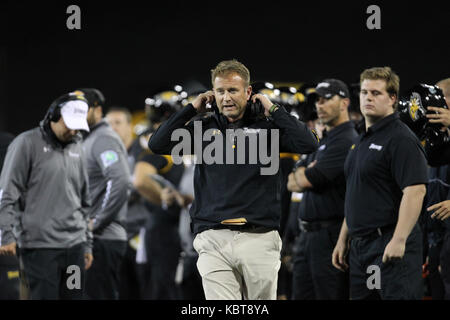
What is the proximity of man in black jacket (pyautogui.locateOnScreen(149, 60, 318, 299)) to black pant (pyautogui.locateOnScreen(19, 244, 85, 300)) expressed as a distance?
1433 mm

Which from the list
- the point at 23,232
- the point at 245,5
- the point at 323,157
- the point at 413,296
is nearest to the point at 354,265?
the point at 413,296

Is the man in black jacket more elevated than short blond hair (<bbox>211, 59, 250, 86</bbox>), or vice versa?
short blond hair (<bbox>211, 59, 250, 86</bbox>)

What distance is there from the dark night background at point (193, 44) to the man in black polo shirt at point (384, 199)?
1.53 meters

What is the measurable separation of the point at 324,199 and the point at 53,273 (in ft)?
7.30

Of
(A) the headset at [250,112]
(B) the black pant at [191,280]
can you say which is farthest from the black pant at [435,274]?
(B) the black pant at [191,280]

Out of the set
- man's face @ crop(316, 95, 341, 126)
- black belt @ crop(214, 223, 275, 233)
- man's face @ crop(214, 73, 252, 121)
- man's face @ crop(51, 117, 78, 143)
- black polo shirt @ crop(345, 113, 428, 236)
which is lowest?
black belt @ crop(214, 223, 275, 233)

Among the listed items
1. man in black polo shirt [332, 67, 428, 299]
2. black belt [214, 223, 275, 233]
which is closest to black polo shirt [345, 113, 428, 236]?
man in black polo shirt [332, 67, 428, 299]

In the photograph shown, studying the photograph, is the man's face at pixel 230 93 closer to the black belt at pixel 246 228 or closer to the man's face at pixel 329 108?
the black belt at pixel 246 228

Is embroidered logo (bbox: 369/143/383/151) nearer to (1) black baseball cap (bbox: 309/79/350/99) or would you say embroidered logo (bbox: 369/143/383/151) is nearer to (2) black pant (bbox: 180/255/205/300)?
(1) black baseball cap (bbox: 309/79/350/99)

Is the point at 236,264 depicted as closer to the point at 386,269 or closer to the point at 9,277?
the point at 386,269

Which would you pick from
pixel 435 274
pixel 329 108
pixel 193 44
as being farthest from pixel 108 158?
pixel 193 44

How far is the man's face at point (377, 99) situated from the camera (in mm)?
4441

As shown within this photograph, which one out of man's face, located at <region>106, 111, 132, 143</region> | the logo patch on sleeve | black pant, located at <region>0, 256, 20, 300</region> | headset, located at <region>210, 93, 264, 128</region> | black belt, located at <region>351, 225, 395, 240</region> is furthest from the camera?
man's face, located at <region>106, 111, 132, 143</region>

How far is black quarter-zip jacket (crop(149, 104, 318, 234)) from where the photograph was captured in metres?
3.83
